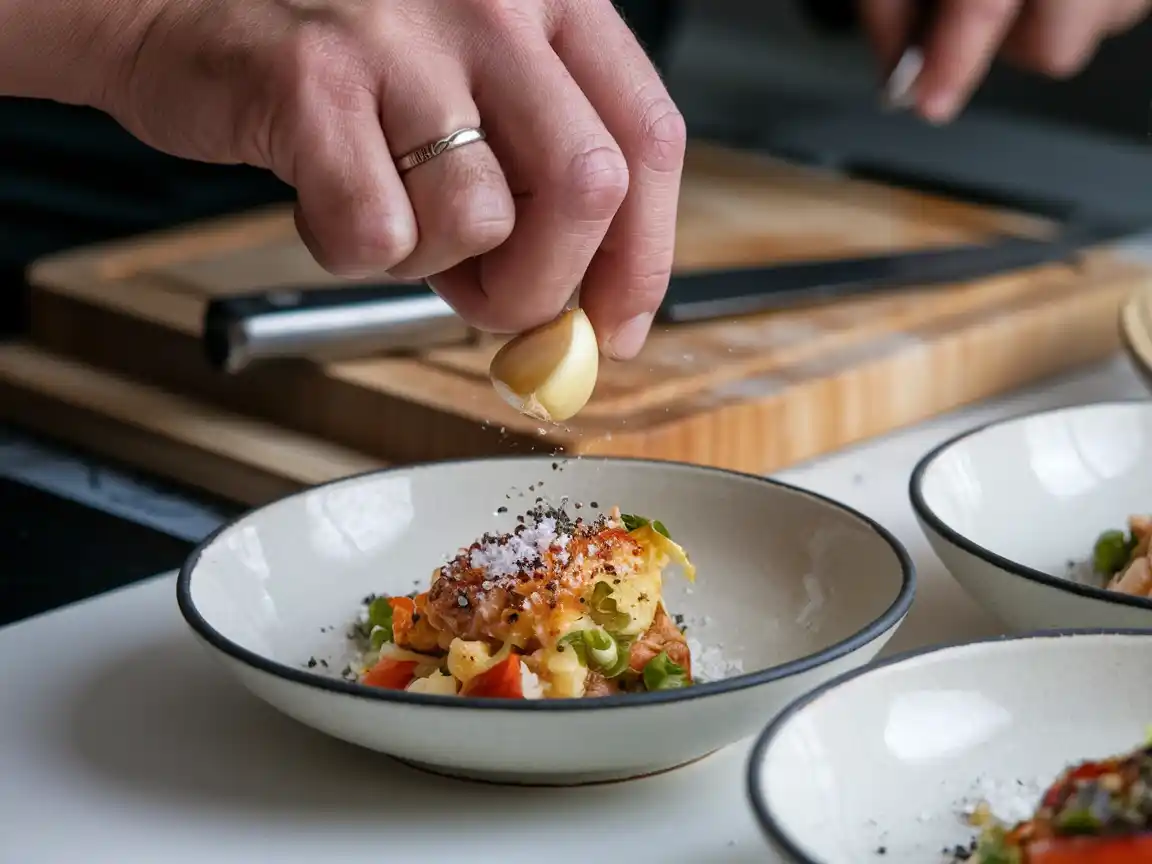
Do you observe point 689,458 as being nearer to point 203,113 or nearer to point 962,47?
point 203,113

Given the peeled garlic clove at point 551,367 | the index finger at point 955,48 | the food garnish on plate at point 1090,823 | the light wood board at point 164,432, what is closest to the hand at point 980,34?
the index finger at point 955,48

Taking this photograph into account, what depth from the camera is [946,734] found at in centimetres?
82

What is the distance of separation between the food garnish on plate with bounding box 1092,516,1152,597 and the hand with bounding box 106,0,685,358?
13.9 inches

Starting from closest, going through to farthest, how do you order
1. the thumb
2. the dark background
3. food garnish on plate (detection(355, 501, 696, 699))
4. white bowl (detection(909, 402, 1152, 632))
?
food garnish on plate (detection(355, 501, 696, 699)) → white bowl (detection(909, 402, 1152, 632)) → the dark background → the thumb

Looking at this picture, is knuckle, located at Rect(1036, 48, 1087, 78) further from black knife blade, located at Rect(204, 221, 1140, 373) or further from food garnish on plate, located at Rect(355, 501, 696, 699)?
food garnish on plate, located at Rect(355, 501, 696, 699)

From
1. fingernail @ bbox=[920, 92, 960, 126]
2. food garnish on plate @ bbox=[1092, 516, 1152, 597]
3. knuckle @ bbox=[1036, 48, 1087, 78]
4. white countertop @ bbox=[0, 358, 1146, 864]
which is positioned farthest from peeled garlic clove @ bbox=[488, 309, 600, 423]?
knuckle @ bbox=[1036, 48, 1087, 78]

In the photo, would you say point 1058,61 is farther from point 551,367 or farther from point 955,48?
point 551,367

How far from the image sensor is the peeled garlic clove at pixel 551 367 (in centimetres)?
99

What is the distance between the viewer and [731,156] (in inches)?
84.4

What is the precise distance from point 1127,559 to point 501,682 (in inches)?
17.8

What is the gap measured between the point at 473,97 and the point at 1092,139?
7.00 ft

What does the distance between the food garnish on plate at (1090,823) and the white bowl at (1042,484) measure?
27cm

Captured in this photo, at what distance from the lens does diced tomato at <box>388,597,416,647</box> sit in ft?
3.12

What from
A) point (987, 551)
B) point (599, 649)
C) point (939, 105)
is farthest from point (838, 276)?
point (599, 649)
